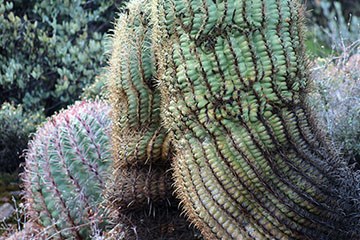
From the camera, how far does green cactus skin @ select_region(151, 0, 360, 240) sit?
8.46 ft

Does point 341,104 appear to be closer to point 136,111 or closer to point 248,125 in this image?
point 136,111

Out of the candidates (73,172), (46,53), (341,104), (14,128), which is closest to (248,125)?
(73,172)

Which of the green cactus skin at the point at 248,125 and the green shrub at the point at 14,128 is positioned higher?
the green cactus skin at the point at 248,125

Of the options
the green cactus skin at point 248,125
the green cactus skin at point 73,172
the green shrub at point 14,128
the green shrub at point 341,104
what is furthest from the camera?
the green shrub at point 14,128

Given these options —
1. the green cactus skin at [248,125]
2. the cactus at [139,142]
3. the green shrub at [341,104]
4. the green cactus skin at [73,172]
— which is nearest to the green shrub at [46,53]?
the green cactus skin at [73,172]

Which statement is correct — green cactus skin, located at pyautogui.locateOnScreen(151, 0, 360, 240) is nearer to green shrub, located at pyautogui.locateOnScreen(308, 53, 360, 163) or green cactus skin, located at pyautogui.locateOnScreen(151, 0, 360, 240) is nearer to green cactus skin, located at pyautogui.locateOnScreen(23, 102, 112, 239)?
green shrub, located at pyautogui.locateOnScreen(308, 53, 360, 163)

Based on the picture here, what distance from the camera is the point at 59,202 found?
3959mm

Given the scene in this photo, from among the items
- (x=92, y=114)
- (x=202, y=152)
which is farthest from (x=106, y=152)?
(x=202, y=152)

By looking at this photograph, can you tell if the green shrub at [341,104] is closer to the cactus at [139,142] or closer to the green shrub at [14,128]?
the cactus at [139,142]

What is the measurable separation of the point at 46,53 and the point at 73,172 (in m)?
2.64

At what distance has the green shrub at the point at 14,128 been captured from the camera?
227 inches

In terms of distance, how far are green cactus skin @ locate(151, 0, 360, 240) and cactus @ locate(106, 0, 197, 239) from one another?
488 millimetres

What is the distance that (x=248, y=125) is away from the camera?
2.62 meters

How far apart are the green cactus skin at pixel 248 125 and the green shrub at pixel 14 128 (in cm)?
329
